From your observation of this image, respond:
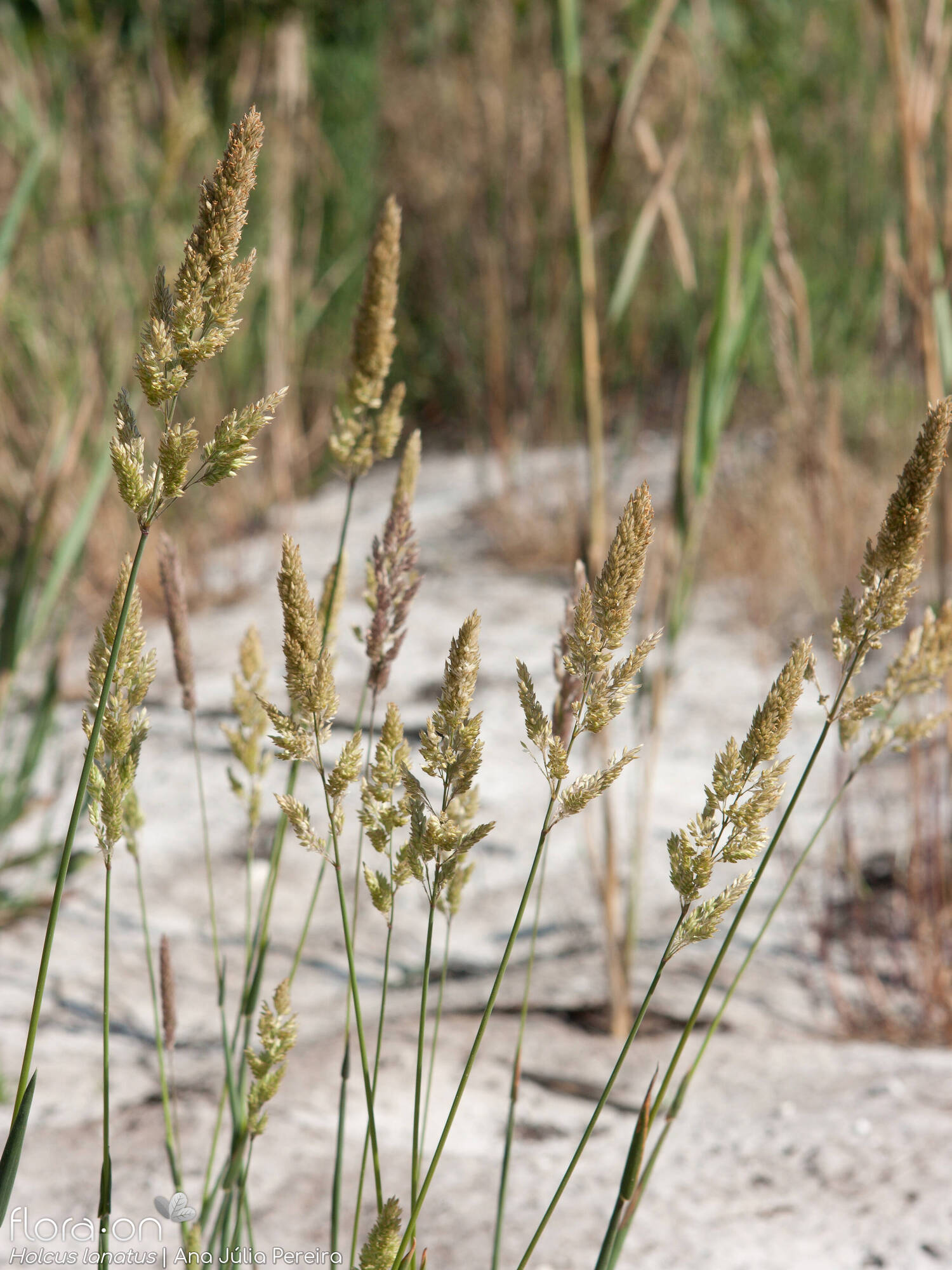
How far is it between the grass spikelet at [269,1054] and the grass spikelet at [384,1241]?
0.07 meters

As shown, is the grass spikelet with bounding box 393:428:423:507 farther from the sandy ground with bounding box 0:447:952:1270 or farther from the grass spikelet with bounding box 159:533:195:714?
the sandy ground with bounding box 0:447:952:1270

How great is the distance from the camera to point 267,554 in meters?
3.06

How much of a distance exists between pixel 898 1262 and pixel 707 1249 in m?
0.15

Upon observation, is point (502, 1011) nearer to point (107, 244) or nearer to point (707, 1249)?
point (707, 1249)

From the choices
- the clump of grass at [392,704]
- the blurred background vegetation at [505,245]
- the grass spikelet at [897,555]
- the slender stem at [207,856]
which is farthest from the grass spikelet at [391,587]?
the blurred background vegetation at [505,245]

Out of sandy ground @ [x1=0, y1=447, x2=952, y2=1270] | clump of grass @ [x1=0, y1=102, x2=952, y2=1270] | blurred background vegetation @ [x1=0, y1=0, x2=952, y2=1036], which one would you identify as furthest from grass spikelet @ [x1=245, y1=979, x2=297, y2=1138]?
blurred background vegetation @ [x1=0, y1=0, x2=952, y2=1036]

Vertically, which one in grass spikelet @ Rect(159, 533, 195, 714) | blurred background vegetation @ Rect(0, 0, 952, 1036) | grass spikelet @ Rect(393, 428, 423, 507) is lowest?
grass spikelet @ Rect(159, 533, 195, 714)

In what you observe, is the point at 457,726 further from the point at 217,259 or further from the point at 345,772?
the point at 217,259

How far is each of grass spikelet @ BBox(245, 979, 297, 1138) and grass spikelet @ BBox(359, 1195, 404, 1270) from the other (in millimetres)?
70

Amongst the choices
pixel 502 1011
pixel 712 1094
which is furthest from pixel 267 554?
pixel 712 1094

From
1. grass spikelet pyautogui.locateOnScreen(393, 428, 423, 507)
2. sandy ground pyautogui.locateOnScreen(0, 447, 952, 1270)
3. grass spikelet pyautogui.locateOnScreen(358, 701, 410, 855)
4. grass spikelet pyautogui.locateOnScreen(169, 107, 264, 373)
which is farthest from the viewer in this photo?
sandy ground pyautogui.locateOnScreen(0, 447, 952, 1270)

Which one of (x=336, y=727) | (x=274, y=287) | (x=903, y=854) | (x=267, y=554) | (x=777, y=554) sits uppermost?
(x=274, y=287)

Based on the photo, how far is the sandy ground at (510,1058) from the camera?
89 cm

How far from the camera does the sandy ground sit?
2.92ft
